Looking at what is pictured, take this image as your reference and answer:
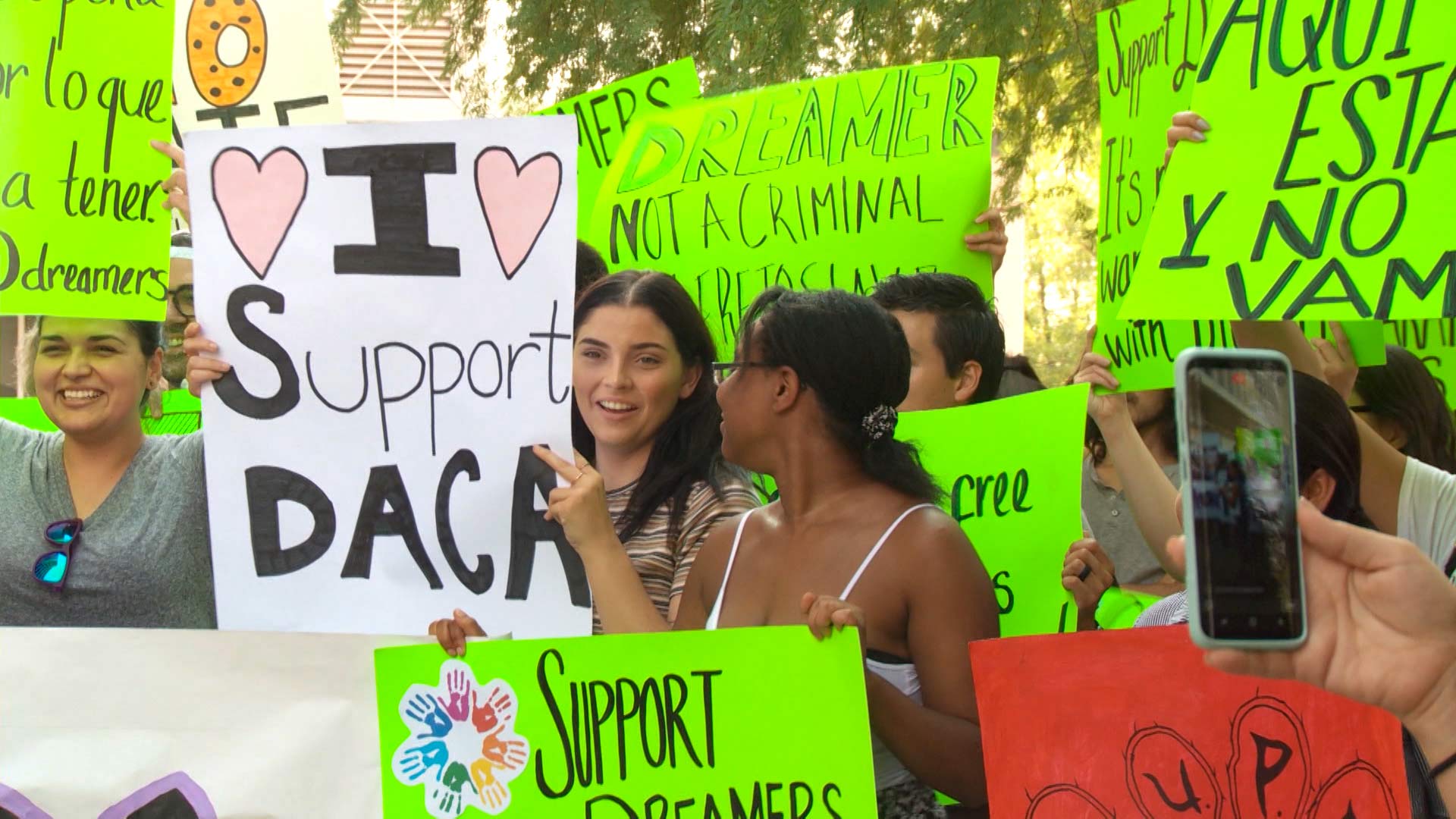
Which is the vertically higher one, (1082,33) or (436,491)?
(1082,33)

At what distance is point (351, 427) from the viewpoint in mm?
2482

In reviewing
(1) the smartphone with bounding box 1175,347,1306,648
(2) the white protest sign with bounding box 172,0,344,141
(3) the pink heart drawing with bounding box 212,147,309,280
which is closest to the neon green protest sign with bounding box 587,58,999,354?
(2) the white protest sign with bounding box 172,0,344,141

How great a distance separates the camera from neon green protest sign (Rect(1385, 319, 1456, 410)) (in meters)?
3.74

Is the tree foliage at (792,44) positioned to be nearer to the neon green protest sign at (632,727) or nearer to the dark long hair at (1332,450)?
the dark long hair at (1332,450)

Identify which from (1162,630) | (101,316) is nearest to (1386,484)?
(1162,630)

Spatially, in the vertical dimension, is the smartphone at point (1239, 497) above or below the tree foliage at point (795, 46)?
below

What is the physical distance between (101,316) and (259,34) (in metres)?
0.99

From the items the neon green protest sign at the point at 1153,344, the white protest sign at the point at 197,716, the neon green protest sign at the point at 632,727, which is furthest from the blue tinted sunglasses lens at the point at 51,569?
the neon green protest sign at the point at 1153,344

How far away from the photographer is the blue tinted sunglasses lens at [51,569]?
2.70 m

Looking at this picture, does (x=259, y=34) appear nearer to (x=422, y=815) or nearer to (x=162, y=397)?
(x=162, y=397)

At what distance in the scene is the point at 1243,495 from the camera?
125 cm

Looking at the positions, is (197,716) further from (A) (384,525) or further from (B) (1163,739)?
(B) (1163,739)

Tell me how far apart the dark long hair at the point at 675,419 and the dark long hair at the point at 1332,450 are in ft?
3.44

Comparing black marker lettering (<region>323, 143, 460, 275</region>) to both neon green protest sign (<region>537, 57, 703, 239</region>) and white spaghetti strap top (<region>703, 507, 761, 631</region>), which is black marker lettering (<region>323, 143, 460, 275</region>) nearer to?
white spaghetti strap top (<region>703, 507, 761, 631</region>)
